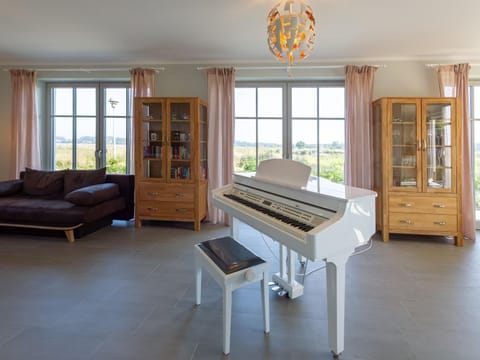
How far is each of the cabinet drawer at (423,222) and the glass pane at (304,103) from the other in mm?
1965

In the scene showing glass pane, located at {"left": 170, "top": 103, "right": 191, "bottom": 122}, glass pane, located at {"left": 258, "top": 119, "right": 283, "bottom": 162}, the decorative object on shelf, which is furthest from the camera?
glass pane, located at {"left": 258, "top": 119, "right": 283, "bottom": 162}

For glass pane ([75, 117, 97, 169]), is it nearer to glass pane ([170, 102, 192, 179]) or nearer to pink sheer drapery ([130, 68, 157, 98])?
pink sheer drapery ([130, 68, 157, 98])

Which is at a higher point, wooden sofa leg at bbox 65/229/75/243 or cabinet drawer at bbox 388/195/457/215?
cabinet drawer at bbox 388/195/457/215

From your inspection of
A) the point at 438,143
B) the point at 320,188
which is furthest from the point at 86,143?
the point at 438,143

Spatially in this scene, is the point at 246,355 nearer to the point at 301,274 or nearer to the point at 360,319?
the point at 360,319

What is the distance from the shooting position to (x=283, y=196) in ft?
6.34

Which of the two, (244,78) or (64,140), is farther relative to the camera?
(64,140)

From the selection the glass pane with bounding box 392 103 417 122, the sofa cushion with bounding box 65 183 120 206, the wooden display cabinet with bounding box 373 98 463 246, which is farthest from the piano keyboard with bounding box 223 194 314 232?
the glass pane with bounding box 392 103 417 122

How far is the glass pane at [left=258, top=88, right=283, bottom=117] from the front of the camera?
4.77 metres

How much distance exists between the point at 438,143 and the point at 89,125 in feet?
17.3

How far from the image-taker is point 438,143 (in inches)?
152

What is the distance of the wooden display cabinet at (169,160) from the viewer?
4.25 meters

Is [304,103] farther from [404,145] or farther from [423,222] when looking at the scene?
[423,222]

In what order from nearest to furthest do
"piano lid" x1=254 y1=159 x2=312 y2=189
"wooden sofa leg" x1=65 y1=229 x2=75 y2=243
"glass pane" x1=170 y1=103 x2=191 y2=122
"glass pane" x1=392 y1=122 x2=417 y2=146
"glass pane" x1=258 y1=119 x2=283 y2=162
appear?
"piano lid" x1=254 y1=159 x2=312 y2=189
"wooden sofa leg" x1=65 y1=229 x2=75 y2=243
"glass pane" x1=392 y1=122 x2=417 y2=146
"glass pane" x1=170 y1=103 x2=191 y2=122
"glass pane" x1=258 y1=119 x2=283 y2=162
